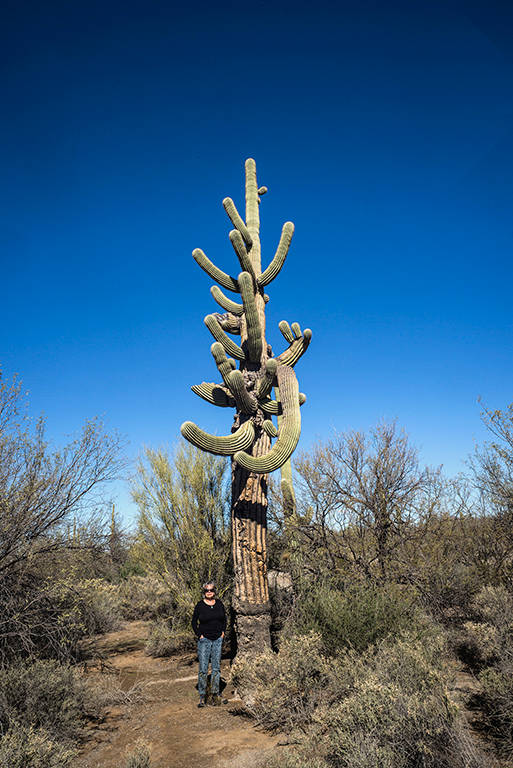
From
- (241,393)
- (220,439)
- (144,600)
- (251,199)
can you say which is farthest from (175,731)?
(251,199)

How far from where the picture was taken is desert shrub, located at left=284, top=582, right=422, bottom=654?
5.57 meters

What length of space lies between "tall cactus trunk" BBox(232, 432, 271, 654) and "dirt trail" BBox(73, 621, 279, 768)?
0.87 m

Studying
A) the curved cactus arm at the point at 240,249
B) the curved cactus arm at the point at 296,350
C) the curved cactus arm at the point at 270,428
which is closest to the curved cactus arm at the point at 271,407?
the curved cactus arm at the point at 270,428

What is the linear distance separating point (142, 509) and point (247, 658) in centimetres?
412

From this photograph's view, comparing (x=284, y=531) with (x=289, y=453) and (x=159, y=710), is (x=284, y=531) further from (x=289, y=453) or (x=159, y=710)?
(x=159, y=710)

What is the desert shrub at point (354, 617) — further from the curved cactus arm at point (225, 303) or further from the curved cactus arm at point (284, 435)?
the curved cactus arm at point (225, 303)

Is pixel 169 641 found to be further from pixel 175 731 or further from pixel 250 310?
pixel 250 310

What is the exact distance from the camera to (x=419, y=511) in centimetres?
861

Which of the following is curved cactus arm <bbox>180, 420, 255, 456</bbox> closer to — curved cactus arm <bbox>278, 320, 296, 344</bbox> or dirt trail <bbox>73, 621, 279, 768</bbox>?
curved cactus arm <bbox>278, 320, 296, 344</bbox>

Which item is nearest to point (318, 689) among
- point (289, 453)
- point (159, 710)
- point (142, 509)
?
point (159, 710)

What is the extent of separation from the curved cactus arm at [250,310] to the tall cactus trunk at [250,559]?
1587 millimetres

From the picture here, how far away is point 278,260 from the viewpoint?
312 inches

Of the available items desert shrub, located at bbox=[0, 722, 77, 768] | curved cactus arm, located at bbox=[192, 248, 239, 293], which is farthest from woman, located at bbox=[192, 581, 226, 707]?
curved cactus arm, located at bbox=[192, 248, 239, 293]

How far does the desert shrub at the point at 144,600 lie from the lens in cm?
1053
